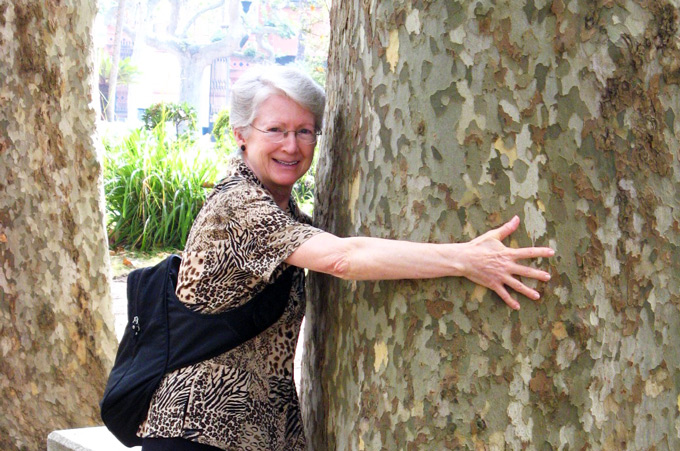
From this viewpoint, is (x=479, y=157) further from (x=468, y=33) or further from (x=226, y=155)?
(x=226, y=155)

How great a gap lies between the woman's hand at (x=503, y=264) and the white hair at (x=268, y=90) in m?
0.91

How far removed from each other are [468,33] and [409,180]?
42cm

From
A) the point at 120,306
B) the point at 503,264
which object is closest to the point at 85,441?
the point at 503,264

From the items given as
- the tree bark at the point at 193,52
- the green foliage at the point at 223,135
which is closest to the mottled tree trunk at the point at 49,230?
the green foliage at the point at 223,135

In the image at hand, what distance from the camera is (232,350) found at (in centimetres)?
284

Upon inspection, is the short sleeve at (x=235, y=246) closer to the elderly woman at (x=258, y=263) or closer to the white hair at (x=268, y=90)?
the elderly woman at (x=258, y=263)

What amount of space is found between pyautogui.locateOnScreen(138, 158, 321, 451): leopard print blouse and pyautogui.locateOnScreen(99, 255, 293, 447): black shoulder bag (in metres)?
0.04

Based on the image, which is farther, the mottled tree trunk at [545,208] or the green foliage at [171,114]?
the green foliage at [171,114]

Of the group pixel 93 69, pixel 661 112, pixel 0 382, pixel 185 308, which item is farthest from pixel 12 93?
pixel 661 112

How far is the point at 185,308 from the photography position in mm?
2875

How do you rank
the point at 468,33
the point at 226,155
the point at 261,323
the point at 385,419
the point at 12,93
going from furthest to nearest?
the point at 226,155 < the point at 12,93 < the point at 261,323 < the point at 385,419 < the point at 468,33

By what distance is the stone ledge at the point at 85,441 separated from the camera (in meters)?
3.94

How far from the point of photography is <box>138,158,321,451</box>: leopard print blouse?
2680 mm

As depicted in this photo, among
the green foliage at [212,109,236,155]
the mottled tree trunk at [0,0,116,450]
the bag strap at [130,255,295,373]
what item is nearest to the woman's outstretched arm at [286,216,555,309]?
the bag strap at [130,255,295,373]
